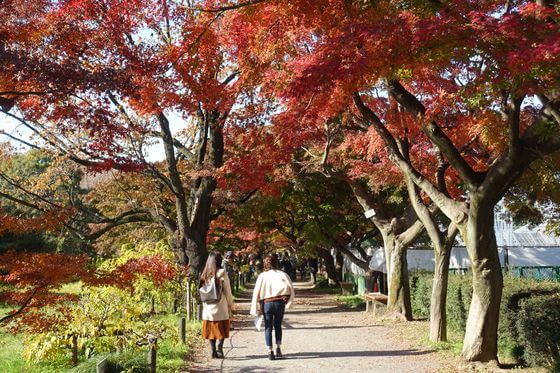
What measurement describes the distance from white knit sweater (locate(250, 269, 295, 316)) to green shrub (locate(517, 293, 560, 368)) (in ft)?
11.6

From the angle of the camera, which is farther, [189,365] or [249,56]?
[249,56]

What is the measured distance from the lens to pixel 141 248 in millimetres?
14922

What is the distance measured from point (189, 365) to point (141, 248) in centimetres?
696

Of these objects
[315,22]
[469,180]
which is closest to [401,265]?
[469,180]

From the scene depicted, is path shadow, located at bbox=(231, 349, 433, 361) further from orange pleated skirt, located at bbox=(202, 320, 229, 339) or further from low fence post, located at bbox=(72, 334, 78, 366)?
low fence post, located at bbox=(72, 334, 78, 366)

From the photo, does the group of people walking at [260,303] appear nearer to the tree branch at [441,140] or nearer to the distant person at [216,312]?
the distant person at [216,312]

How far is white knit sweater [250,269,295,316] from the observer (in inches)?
346

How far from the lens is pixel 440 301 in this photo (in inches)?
413

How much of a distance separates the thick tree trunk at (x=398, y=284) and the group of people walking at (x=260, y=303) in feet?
20.6

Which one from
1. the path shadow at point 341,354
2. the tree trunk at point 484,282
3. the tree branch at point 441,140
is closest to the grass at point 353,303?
the path shadow at point 341,354

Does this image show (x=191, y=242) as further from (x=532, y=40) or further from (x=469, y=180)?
(x=532, y=40)

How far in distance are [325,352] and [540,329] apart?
3.50m

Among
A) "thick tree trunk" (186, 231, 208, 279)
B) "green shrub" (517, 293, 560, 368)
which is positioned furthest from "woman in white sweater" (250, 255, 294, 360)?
"thick tree trunk" (186, 231, 208, 279)

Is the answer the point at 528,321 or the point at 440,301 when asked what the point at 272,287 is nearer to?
the point at 440,301
